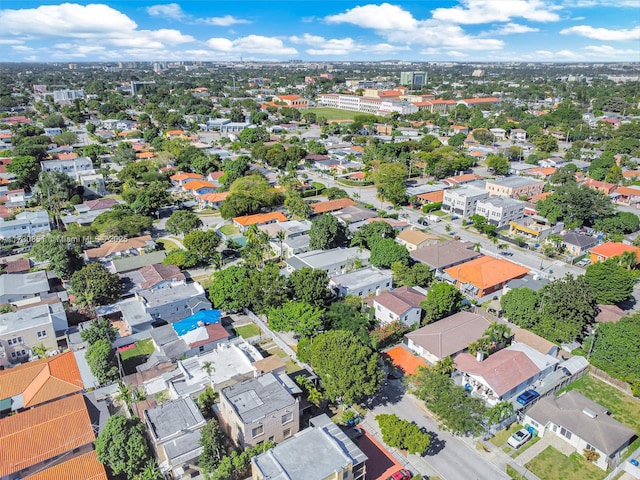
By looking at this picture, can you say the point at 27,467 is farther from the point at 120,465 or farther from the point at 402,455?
the point at 402,455

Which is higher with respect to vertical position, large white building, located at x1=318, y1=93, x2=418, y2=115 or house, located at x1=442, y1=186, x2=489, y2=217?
large white building, located at x1=318, y1=93, x2=418, y2=115

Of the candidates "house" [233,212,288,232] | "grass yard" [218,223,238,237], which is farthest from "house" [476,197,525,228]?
"grass yard" [218,223,238,237]

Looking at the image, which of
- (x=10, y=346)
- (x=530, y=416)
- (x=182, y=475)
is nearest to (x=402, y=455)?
(x=530, y=416)

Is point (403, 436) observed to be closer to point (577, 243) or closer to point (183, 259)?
point (183, 259)

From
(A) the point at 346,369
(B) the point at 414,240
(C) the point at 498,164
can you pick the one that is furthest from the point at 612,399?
(C) the point at 498,164

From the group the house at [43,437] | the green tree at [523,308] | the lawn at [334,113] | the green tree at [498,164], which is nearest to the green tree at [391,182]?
the green tree at [498,164]

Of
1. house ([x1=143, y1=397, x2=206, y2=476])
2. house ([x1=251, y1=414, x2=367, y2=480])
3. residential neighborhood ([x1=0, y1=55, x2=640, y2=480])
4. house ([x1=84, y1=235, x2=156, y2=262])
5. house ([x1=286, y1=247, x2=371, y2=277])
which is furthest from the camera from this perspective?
house ([x1=84, y1=235, x2=156, y2=262])

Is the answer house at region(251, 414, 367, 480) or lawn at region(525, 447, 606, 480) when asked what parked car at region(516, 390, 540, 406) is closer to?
lawn at region(525, 447, 606, 480)
